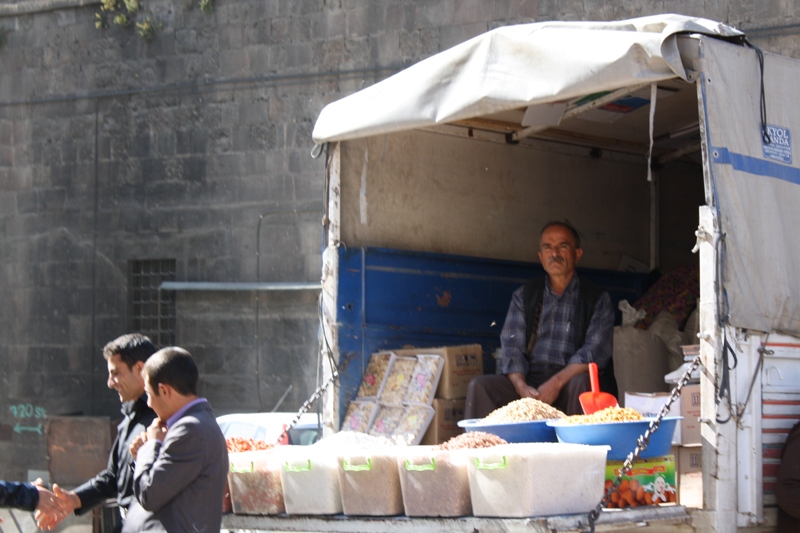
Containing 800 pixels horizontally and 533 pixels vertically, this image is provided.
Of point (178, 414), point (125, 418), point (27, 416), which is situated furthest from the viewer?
point (27, 416)

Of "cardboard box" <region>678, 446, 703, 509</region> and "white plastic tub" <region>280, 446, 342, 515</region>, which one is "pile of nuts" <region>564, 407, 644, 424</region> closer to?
"cardboard box" <region>678, 446, 703, 509</region>

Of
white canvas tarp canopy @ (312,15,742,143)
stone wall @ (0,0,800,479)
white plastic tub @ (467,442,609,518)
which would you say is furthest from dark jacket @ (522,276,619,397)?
stone wall @ (0,0,800,479)

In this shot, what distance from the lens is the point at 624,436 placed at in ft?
14.0

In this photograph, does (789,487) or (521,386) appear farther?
(521,386)

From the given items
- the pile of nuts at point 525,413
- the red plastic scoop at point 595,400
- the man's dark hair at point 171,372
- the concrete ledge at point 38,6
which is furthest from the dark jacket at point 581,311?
the concrete ledge at point 38,6

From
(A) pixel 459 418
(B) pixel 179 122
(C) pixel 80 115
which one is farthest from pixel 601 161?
(C) pixel 80 115

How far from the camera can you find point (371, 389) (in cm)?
573

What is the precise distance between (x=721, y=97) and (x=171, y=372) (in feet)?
8.09

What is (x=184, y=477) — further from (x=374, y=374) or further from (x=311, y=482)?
(x=374, y=374)

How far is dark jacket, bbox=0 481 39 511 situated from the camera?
4582 mm

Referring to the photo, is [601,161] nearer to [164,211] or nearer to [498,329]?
[498,329]

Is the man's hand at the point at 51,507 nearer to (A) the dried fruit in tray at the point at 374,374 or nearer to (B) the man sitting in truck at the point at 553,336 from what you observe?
(A) the dried fruit in tray at the point at 374,374

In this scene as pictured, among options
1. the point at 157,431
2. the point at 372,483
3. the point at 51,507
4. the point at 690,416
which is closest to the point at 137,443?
the point at 157,431

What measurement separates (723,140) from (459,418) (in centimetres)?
208
